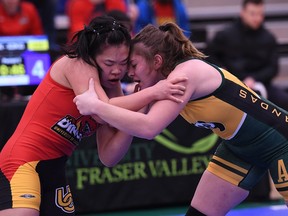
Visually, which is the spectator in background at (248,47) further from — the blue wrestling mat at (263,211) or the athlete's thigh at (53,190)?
the athlete's thigh at (53,190)

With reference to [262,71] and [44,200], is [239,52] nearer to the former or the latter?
[262,71]

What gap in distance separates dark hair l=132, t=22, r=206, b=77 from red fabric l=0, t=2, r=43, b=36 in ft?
12.6

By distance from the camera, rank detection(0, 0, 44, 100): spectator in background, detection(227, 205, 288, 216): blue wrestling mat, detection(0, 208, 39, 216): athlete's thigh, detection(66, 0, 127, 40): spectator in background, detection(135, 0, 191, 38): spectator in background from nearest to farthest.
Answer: detection(0, 208, 39, 216): athlete's thigh
detection(227, 205, 288, 216): blue wrestling mat
detection(0, 0, 44, 100): spectator in background
detection(66, 0, 127, 40): spectator in background
detection(135, 0, 191, 38): spectator in background

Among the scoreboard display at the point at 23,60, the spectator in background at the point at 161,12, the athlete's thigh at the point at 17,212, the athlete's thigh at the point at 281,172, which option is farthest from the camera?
the spectator in background at the point at 161,12

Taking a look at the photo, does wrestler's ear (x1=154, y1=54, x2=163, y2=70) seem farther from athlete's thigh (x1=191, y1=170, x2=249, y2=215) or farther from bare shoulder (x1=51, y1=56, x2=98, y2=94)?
athlete's thigh (x1=191, y1=170, x2=249, y2=215)

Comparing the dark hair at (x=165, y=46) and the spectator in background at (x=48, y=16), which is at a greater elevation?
the dark hair at (x=165, y=46)

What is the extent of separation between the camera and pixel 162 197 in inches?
262

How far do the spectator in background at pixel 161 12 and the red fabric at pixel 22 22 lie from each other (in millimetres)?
1229

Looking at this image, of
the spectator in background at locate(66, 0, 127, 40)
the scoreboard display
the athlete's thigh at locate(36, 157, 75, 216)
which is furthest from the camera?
the spectator in background at locate(66, 0, 127, 40)

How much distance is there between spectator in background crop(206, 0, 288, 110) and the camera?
7.90m

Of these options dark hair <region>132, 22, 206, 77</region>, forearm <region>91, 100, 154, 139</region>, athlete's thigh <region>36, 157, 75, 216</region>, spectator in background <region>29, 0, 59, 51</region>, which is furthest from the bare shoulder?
spectator in background <region>29, 0, 59, 51</region>

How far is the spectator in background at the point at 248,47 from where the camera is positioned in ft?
25.9

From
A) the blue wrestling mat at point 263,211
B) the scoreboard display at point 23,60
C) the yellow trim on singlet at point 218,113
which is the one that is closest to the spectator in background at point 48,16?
the scoreboard display at point 23,60

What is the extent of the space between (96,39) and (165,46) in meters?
0.36
